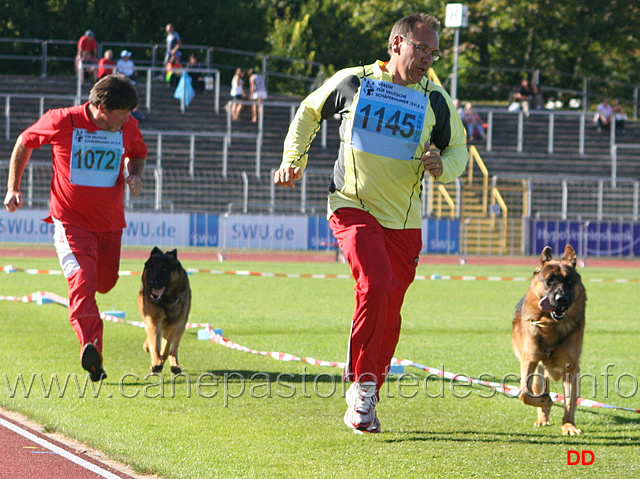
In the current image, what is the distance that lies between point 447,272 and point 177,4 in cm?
2977

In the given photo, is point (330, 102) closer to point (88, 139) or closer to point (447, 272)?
point (88, 139)

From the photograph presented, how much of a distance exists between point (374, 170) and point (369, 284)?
0.66 meters

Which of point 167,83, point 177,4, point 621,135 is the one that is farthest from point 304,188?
point 177,4

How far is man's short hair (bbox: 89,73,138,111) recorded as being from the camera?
285 inches

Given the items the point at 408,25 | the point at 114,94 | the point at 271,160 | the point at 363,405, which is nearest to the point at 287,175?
the point at 408,25

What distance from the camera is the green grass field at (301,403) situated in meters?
5.38

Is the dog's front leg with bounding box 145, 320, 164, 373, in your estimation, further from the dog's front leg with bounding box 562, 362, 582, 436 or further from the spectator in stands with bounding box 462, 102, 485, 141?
the spectator in stands with bounding box 462, 102, 485, 141

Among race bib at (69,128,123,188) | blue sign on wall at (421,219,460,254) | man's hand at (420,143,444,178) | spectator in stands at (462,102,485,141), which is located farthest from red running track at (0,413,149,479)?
spectator in stands at (462,102,485,141)

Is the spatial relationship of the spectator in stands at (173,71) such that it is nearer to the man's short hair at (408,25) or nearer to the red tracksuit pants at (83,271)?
the red tracksuit pants at (83,271)

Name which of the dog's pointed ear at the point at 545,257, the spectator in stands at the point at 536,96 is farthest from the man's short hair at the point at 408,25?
the spectator in stands at the point at 536,96

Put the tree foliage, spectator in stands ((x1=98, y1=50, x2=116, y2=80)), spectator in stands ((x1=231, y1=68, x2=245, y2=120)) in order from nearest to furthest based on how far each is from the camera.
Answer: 1. spectator in stands ((x1=98, y1=50, x2=116, y2=80))
2. spectator in stands ((x1=231, y1=68, x2=245, y2=120))
3. the tree foliage

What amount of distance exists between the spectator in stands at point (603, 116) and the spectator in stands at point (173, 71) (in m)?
15.1

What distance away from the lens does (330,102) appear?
6.17m

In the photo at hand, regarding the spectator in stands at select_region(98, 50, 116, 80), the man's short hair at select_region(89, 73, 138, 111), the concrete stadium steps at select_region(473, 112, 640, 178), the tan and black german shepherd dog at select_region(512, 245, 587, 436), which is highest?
the spectator in stands at select_region(98, 50, 116, 80)
